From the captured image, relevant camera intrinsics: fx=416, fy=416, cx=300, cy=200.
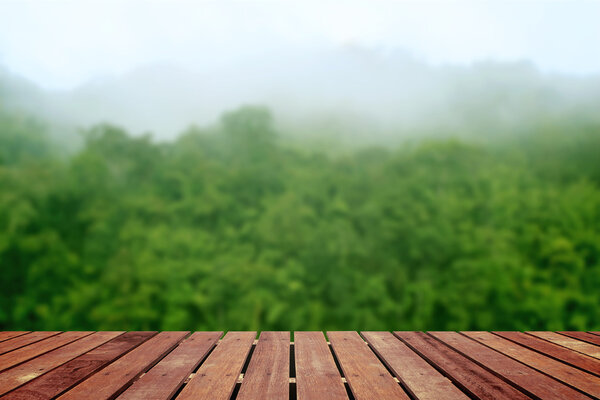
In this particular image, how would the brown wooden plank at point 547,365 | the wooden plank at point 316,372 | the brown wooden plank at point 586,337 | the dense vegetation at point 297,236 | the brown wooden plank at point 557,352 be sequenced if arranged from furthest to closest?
Result: the dense vegetation at point 297,236, the brown wooden plank at point 586,337, the brown wooden plank at point 557,352, the brown wooden plank at point 547,365, the wooden plank at point 316,372

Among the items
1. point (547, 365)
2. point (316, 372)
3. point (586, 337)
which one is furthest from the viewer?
point (586, 337)

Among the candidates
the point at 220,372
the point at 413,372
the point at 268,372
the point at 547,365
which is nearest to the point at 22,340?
the point at 220,372

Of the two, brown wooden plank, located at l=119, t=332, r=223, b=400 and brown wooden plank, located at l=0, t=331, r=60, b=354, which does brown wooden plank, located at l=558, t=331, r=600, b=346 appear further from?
brown wooden plank, located at l=0, t=331, r=60, b=354

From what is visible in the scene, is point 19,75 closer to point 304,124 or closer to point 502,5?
point 304,124

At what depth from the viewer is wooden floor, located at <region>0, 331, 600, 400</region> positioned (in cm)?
129

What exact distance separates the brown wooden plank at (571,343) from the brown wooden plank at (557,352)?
0.16ft

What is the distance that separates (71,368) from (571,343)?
2170mm

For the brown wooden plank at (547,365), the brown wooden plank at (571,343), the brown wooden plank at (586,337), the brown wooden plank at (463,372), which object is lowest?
the brown wooden plank at (586,337)

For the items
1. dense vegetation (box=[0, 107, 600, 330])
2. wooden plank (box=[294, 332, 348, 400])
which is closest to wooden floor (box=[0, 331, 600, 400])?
wooden plank (box=[294, 332, 348, 400])

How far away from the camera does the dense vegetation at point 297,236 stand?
1355 centimetres

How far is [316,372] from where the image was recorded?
1.44m

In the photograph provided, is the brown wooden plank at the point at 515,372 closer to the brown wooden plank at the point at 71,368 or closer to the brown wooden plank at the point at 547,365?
the brown wooden plank at the point at 547,365

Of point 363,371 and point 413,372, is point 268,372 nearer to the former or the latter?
point 363,371

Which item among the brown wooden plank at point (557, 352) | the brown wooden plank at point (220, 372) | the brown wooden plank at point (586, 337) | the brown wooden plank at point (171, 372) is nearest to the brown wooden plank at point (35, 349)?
the brown wooden plank at point (171, 372)
